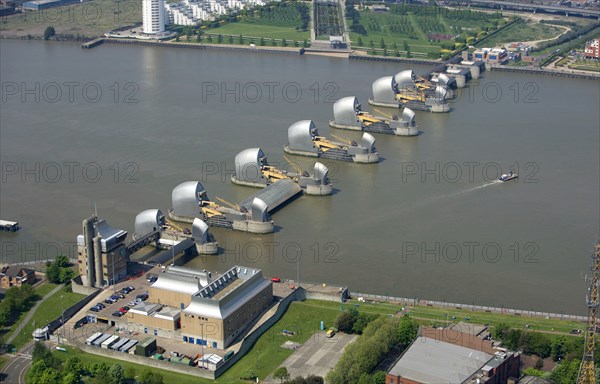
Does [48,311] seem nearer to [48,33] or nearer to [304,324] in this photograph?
[304,324]

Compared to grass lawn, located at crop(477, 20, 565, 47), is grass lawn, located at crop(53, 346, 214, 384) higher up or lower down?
lower down

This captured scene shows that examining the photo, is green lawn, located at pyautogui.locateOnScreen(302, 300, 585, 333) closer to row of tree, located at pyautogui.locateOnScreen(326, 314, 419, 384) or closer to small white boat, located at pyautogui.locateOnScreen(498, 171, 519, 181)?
row of tree, located at pyautogui.locateOnScreen(326, 314, 419, 384)

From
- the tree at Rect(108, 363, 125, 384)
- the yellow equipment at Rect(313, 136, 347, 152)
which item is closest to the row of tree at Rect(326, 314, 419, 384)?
the tree at Rect(108, 363, 125, 384)

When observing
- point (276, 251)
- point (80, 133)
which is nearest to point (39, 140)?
point (80, 133)

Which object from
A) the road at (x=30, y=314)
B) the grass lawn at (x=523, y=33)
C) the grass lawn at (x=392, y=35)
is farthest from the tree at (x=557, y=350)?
the grass lawn at (x=523, y=33)

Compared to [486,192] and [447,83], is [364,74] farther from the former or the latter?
[486,192]

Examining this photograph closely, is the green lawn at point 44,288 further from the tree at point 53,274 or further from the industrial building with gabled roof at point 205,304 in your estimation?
the industrial building with gabled roof at point 205,304

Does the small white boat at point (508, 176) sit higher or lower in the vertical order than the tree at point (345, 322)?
higher
